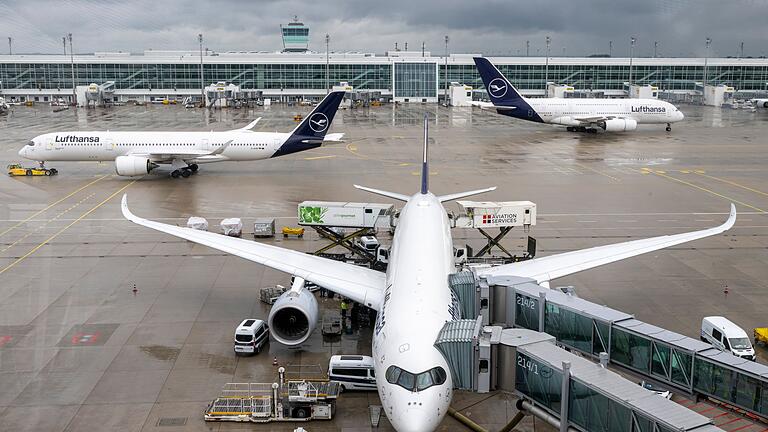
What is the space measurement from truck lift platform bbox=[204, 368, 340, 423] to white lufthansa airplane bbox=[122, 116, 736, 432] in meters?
2.44

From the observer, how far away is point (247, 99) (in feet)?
526

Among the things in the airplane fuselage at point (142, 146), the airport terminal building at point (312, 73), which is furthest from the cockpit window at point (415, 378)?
the airport terminal building at point (312, 73)

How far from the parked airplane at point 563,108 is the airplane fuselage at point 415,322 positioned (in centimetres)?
7383

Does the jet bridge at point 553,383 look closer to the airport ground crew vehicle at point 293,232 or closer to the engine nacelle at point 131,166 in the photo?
the airport ground crew vehicle at point 293,232

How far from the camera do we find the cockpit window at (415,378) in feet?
56.2

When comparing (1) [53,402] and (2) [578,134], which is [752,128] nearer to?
(2) [578,134]

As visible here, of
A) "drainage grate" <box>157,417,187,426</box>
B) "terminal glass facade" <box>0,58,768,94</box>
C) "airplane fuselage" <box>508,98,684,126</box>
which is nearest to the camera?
"drainage grate" <box>157,417,187,426</box>

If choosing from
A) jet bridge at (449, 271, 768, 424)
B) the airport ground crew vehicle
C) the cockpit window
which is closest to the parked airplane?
the airport ground crew vehicle

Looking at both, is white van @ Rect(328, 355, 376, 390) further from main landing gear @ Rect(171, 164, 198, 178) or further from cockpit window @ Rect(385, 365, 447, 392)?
main landing gear @ Rect(171, 164, 198, 178)

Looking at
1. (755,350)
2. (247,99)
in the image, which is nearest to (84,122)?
(247,99)

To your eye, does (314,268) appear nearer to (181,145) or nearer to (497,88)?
(181,145)

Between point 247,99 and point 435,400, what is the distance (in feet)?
491

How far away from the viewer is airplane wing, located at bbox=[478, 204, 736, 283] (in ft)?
91.1

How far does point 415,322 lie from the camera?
1922 centimetres
